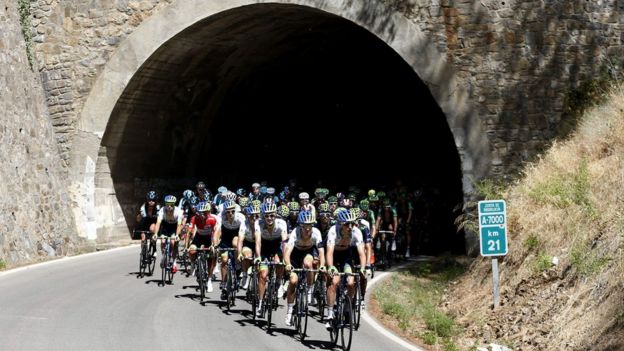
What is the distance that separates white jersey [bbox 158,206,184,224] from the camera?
17683mm

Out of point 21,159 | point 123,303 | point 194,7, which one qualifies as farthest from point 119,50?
point 123,303

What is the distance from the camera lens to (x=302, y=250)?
13.4 meters

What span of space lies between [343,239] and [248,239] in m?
2.48

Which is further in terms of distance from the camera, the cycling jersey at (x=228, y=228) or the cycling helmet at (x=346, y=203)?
the cycling helmet at (x=346, y=203)

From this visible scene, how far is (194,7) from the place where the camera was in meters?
22.5

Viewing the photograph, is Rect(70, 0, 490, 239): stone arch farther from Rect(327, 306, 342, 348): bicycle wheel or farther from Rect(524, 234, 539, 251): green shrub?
Rect(327, 306, 342, 348): bicycle wheel

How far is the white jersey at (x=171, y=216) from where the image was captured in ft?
A: 58.0

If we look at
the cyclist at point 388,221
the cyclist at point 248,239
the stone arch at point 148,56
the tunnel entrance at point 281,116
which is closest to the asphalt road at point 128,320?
the cyclist at point 248,239

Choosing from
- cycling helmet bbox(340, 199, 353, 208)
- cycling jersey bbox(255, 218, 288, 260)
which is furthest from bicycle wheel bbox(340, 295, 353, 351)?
cycling helmet bbox(340, 199, 353, 208)

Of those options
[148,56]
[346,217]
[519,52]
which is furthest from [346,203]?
[148,56]

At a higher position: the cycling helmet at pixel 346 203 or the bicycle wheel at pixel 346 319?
the cycling helmet at pixel 346 203

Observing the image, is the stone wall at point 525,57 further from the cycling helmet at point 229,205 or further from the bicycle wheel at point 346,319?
the bicycle wheel at point 346,319

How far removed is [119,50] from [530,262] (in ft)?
43.9

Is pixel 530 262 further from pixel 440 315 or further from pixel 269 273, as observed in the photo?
pixel 269 273
